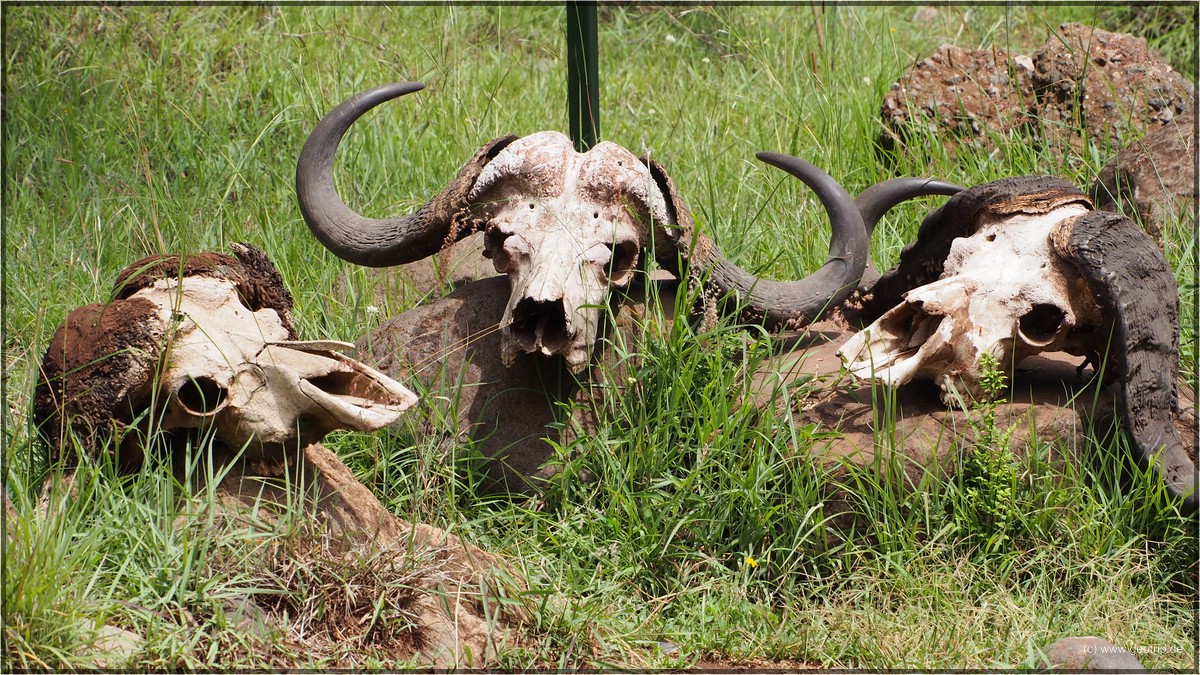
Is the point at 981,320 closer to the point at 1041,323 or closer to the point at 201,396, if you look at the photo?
the point at 1041,323

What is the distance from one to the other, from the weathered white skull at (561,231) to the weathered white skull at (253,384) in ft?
1.89

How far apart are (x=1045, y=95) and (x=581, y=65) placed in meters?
2.73

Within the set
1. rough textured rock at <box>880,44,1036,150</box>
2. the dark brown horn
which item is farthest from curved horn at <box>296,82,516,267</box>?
rough textured rock at <box>880,44,1036,150</box>

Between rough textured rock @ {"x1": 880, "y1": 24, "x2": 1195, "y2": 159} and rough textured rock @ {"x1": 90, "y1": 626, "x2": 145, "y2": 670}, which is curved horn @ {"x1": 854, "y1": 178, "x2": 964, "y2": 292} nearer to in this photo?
rough textured rock @ {"x1": 880, "y1": 24, "x2": 1195, "y2": 159}

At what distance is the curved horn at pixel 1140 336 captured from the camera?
424 centimetres

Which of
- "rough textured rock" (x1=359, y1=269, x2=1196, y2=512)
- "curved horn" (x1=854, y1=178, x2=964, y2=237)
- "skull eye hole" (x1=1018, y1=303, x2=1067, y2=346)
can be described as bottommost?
"rough textured rock" (x1=359, y1=269, x2=1196, y2=512)

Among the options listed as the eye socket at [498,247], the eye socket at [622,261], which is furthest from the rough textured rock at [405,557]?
the eye socket at [622,261]

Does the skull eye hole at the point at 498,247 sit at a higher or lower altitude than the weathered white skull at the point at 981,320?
higher

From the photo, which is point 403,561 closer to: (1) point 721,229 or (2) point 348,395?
(2) point 348,395

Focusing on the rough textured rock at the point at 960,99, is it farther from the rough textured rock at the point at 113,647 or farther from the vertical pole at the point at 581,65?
the rough textured rock at the point at 113,647

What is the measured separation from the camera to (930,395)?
4602mm

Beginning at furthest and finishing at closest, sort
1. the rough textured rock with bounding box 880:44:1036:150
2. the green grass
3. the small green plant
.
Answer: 1. the rough textured rock with bounding box 880:44:1036:150
2. the small green plant
3. the green grass

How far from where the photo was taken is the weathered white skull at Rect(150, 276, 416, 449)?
3.76 m

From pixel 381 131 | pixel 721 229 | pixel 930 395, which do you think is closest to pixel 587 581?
pixel 930 395
